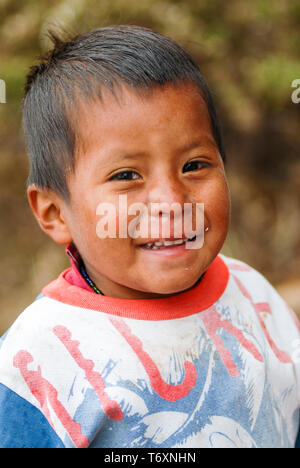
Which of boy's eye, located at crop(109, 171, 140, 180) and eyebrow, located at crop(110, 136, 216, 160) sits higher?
eyebrow, located at crop(110, 136, 216, 160)

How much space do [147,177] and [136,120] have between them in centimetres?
11

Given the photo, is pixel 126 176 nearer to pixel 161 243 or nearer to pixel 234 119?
pixel 161 243

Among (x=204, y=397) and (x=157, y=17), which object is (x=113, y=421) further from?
(x=157, y=17)


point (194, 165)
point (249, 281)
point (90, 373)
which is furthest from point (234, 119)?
point (90, 373)

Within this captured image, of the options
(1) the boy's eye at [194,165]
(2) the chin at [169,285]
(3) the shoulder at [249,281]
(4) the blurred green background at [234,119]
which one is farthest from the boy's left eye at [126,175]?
(4) the blurred green background at [234,119]

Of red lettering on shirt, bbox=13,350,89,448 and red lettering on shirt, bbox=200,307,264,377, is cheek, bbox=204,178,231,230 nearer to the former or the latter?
red lettering on shirt, bbox=200,307,264,377

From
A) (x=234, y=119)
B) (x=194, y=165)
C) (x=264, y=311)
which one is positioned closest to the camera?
(x=194, y=165)

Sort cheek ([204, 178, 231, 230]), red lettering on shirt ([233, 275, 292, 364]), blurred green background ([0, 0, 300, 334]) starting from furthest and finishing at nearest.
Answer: blurred green background ([0, 0, 300, 334]) < red lettering on shirt ([233, 275, 292, 364]) < cheek ([204, 178, 231, 230])

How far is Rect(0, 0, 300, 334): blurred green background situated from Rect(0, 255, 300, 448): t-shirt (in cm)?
166

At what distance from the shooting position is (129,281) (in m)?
1.04

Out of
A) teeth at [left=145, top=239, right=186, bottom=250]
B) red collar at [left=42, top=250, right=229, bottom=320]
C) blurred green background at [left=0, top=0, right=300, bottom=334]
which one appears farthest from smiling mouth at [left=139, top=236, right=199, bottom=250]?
blurred green background at [left=0, top=0, right=300, bottom=334]

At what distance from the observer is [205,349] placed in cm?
109

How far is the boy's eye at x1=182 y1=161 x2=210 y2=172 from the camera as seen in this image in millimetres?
1019

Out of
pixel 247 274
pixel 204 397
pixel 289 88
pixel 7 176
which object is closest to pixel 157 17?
pixel 289 88
